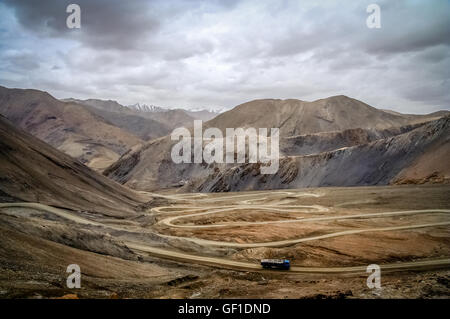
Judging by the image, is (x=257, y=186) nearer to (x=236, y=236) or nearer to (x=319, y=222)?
(x=319, y=222)

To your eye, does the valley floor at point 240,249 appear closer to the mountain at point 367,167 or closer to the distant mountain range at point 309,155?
the mountain at point 367,167

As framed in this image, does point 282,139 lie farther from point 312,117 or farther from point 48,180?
point 48,180

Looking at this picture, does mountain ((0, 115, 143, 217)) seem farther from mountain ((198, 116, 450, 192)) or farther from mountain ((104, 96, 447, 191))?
mountain ((104, 96, 447, 191))

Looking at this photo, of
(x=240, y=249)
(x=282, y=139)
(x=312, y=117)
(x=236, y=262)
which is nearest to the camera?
(x=236, y=262)

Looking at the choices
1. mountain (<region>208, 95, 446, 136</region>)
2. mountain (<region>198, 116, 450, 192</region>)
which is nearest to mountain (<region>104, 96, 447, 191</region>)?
mountain (<region>208, 95, 446, 136</region>)

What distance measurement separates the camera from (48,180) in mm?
50812

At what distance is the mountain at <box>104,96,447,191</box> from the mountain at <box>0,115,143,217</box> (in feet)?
134

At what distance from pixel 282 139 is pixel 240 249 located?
92650mm

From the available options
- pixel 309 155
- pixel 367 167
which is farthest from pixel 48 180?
pixel 309 155

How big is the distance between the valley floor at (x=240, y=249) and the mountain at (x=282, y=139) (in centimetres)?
3283

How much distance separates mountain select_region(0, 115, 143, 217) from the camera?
45.2 metres

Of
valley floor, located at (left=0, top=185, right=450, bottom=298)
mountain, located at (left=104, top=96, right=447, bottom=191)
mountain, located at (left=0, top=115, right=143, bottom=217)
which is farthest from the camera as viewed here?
mountain, located at (left=104, top=96, right=447, bottom=191)

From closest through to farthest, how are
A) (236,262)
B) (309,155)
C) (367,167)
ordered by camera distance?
1. (236,262)
2. (367,167)
3. (309,155)

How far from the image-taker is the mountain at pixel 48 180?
45156 mm
